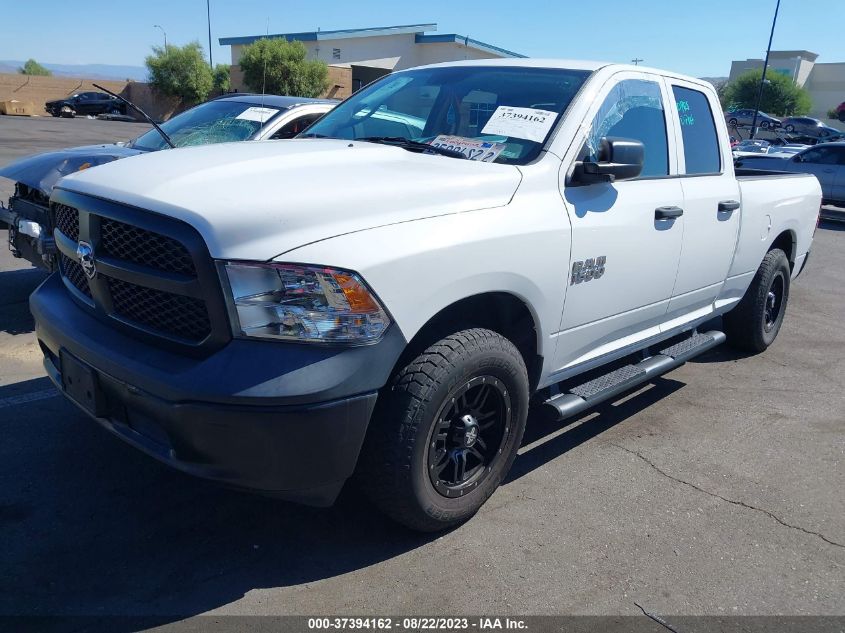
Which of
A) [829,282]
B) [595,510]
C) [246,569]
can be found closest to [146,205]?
[246,569]

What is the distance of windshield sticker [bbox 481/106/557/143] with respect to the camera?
345 cm

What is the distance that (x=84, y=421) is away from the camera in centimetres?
396

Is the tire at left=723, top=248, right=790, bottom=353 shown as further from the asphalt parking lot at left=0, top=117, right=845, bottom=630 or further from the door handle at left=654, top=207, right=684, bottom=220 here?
the door handle at left=654, top=207, right=684, bottom=220

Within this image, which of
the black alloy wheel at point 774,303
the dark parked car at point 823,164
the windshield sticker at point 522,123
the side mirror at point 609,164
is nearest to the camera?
the side mirror at point 609,164

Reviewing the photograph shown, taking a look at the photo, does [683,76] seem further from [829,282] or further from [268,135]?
[829,282]

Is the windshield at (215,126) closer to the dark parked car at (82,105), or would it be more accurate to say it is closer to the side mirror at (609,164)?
the side mirror at (609,164)

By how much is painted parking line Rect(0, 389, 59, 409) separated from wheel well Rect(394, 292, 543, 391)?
102 inches

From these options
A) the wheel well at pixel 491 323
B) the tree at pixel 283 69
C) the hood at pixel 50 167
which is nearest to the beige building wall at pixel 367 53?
the tree at pixel 283 69

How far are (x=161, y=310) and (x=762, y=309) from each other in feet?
15.5

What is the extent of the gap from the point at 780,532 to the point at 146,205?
3096 millimetres

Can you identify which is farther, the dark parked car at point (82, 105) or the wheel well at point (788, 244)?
the dark parked car at point (82, 105)

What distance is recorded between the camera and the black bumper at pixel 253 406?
2355 millimetres

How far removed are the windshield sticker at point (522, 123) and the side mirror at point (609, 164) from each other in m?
0.24

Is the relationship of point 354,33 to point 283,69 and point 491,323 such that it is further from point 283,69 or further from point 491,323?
point 491,323
